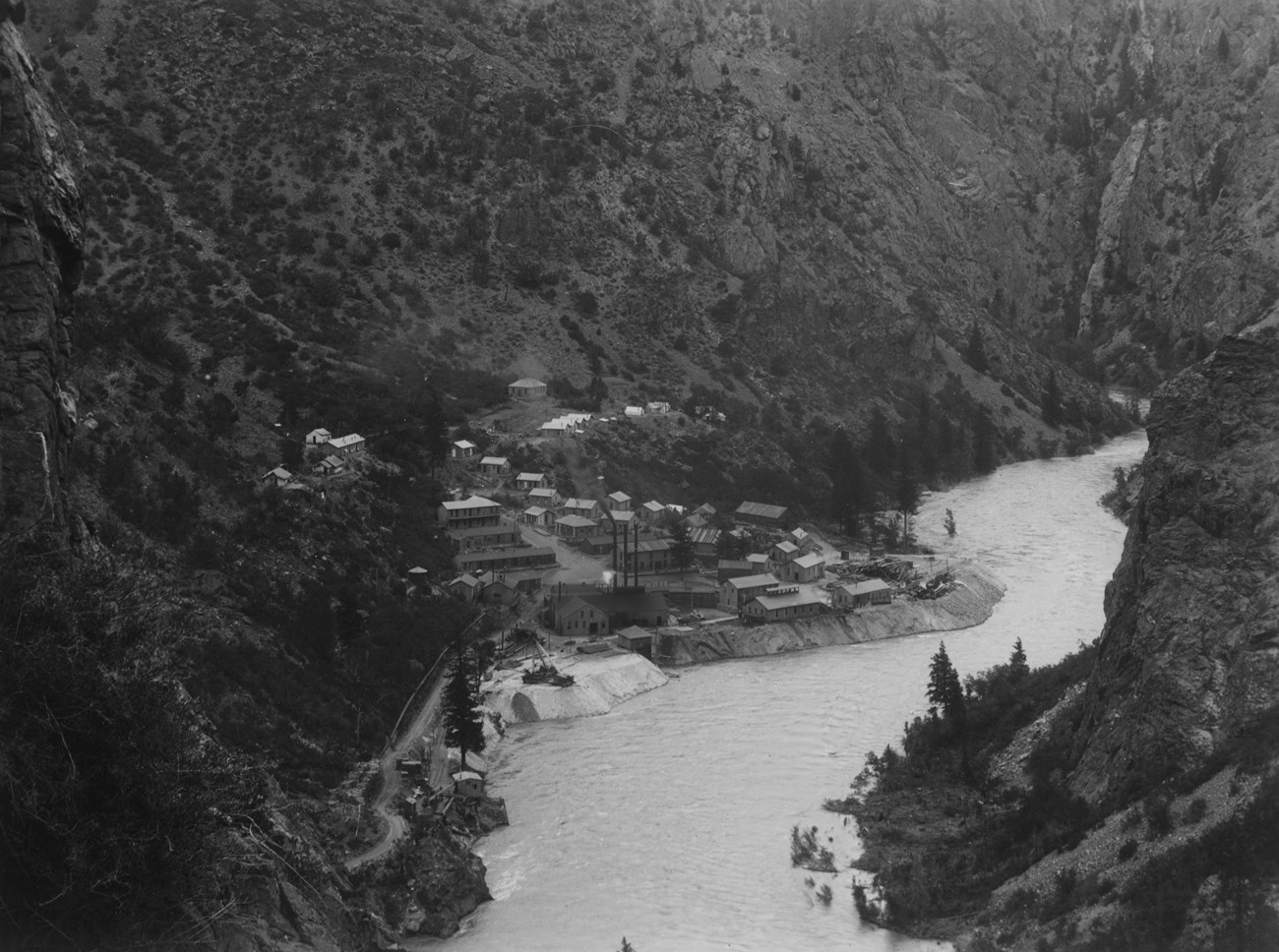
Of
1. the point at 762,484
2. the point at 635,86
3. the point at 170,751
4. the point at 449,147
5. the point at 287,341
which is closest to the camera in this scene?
the point at 170,751

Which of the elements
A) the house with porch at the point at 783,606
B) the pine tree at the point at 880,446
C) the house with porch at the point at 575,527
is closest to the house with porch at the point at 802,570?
the house with porch at the point at 783,606

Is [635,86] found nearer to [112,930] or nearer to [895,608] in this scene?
[895,608]

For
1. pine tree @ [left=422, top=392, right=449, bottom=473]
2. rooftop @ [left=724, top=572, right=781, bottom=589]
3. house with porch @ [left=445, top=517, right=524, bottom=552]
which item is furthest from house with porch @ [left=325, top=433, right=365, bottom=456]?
rooftop @ [left=724, top=572, right=781, bottom=589]

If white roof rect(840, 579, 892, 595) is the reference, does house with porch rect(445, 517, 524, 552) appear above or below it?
above

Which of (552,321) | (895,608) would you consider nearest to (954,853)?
(895,608)

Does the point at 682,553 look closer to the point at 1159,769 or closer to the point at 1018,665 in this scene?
the point at 1018,665

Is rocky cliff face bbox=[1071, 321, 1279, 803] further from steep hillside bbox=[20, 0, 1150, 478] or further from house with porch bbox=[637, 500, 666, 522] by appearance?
steep hillside bbox=[20, 0, 1150, 478]

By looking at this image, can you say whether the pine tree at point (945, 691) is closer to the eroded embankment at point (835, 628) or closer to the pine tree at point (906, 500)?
the eroded embankment at point (835, 628)
